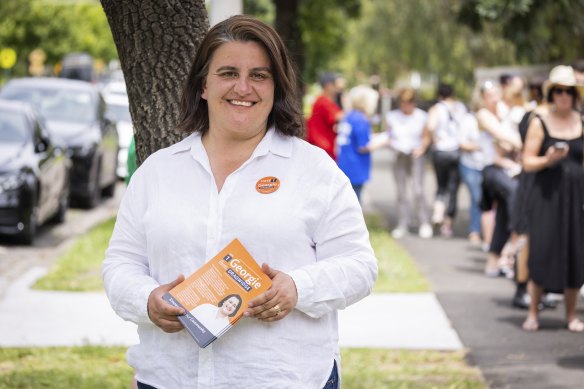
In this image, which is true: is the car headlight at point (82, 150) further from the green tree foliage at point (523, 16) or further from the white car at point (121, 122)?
the green tree foliage at point (523, 16)

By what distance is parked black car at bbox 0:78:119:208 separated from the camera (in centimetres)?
1617

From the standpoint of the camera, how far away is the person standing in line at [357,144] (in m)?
13.3

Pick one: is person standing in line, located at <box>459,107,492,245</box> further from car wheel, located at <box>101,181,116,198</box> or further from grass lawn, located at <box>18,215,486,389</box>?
car wheel, located at <box>101,181,116,198</box>

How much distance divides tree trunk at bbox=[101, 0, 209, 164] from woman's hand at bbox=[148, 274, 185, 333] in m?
1.69

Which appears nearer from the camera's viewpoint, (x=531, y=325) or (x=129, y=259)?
(x=129, y=259)

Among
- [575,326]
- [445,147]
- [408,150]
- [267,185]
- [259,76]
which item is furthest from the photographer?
[408,150]

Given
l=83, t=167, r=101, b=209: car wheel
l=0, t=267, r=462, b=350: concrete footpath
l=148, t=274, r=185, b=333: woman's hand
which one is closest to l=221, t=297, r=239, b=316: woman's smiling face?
l=148, t=274, r=185, b=333: woman's hand

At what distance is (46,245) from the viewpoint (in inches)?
514

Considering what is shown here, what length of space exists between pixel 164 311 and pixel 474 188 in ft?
35.0

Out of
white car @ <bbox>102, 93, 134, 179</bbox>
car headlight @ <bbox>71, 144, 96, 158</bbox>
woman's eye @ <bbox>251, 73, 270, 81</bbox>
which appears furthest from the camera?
white car @ <bbox>102, 93, 134, 179</bbox>

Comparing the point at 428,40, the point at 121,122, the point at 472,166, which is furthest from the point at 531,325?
the point at 428,40

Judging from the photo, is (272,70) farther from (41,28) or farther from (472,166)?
(41,28)

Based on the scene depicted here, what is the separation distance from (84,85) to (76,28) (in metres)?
45.3

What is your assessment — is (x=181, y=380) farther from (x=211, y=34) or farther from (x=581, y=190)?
(x=581, y=190)
